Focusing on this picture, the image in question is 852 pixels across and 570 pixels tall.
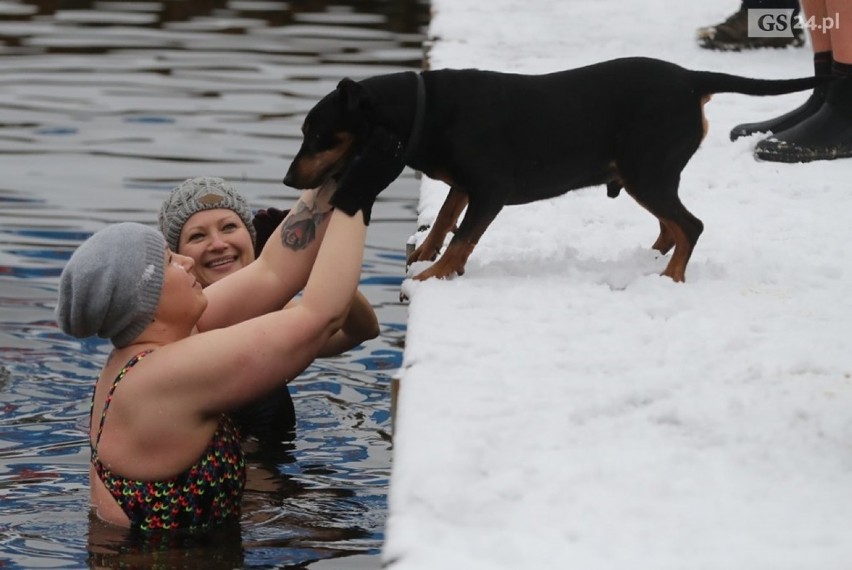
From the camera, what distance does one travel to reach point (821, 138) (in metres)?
6.26

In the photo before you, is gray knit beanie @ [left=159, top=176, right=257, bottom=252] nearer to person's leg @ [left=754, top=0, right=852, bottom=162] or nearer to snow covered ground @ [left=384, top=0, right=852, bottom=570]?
snow covered ground @ [left=384, top=0, right=852, bottom=570]

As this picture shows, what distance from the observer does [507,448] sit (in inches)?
129

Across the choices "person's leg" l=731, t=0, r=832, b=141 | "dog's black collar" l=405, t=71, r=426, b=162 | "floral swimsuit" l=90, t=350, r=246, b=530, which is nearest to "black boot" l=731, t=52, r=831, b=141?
"person's leg" l=731, t=0, r=832, b=141

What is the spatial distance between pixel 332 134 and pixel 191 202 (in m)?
1.08

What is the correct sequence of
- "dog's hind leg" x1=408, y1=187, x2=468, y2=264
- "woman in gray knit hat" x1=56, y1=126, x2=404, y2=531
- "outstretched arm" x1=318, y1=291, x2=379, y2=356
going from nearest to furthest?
1. "woman in gray knit hat" x1=56, y1=126, x2=404, y2=531
2. "dog's hind leg" x1=408, y1=187, x2=468, y2=264
3. "outstretched arm" x1=318, y1=291, x2=379, y2=356

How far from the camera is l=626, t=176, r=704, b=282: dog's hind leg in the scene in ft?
14.8

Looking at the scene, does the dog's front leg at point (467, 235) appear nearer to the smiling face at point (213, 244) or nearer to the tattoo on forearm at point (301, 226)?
the tattoo on forearm at point (301, 226)

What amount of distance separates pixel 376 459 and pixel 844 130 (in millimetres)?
2484

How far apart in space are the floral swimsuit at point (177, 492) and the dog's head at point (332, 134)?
0.71 m

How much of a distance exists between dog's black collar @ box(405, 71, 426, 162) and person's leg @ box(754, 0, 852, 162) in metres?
2.36

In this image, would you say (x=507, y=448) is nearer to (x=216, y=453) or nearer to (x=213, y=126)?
(x=216, y=453)

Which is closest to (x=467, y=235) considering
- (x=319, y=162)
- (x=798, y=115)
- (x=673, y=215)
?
(x=319, y=162)

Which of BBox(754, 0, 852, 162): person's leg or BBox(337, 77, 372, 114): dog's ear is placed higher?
BBox(337, 77, 372, 114): dog's ear

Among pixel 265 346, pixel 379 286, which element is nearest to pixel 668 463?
pixel 265 346
